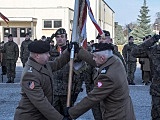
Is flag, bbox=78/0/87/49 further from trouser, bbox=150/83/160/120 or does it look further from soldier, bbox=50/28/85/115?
trouser, bbox=150/83/160/120

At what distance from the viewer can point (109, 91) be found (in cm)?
429

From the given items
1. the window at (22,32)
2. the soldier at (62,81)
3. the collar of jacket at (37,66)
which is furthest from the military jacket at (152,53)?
the window at (22,32)

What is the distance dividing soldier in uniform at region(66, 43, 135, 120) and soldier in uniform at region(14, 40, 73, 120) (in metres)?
0.31

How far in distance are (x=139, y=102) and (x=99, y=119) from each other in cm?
413

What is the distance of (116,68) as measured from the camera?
4.43 m

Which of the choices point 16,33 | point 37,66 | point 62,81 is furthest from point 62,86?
point 16,33

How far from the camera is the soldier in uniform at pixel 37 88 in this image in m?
4.44

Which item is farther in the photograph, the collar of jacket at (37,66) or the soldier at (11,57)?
the soldier at (11,57)

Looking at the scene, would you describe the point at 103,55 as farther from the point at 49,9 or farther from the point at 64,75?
the point at 49,9

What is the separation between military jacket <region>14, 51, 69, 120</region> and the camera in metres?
4.44

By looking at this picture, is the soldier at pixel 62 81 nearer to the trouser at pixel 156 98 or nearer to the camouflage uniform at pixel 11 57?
the trouser at pixel 156 98

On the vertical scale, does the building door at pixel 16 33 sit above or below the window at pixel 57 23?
below

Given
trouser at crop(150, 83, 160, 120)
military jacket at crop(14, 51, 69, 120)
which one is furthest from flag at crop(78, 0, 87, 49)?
trouser at crop(150, 83, 160, 120)

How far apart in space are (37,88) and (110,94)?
0.83m
